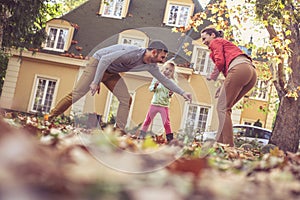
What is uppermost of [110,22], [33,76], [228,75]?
[110,22]

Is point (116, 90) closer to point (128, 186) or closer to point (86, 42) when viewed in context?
point (128, 186)

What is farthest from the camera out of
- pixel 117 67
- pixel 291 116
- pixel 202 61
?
pixel 202 61

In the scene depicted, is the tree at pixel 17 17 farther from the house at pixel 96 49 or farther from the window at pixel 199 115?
the window at pixel 199 115

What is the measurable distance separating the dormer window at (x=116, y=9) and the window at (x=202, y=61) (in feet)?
14.6

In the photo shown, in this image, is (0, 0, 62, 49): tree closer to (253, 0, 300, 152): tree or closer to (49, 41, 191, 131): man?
(253, 0, 300, 152): tree

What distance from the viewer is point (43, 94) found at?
25016 millimetres

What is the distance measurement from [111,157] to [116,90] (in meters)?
4.89

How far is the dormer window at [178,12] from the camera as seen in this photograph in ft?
82.2

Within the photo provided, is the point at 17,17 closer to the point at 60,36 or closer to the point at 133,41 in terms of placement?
the point at 60,36

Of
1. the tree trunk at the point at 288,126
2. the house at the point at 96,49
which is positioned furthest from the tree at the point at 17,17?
the house at the point at 96,49

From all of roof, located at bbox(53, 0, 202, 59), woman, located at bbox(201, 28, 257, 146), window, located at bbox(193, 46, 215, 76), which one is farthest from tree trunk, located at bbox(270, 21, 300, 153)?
roof, located at bbox(53, 0, 202, 59)

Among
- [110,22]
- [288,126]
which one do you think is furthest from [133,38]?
[288,126]

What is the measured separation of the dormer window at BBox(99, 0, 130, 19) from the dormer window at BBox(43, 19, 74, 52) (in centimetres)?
201

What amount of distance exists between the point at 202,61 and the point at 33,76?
852cm
